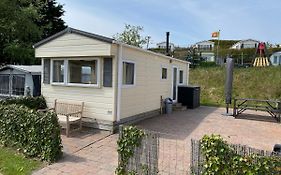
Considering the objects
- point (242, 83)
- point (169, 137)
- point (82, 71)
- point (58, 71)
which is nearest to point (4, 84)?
point (58, 71)

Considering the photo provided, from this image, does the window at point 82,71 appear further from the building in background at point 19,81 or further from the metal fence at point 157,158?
the building in background at point 19,81

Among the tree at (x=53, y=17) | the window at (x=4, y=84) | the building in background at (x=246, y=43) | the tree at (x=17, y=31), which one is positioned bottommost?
the window at (x=4, y=84)

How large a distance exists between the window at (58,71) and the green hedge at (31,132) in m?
2.81

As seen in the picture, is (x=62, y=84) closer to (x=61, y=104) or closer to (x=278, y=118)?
(x=61, y=104)

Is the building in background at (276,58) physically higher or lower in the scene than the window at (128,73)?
higher

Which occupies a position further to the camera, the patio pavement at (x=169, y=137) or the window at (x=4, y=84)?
the window at (x=4, y=84)

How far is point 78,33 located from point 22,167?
181 inches

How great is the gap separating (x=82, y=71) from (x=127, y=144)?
188 inches

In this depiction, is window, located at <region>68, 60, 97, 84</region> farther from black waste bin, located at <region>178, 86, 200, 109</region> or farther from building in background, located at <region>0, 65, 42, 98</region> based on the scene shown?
black waste bin, located at <region>178, 86, 200, 109</region>

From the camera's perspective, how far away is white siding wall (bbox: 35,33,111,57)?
7.73 m

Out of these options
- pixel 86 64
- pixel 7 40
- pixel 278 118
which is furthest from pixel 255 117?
pixel 7 40

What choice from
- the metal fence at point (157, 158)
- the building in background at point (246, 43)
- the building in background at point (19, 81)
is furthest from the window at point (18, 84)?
the building in background at point (246, 43)

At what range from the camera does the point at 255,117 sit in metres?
12.2

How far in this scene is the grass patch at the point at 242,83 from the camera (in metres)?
18.3
